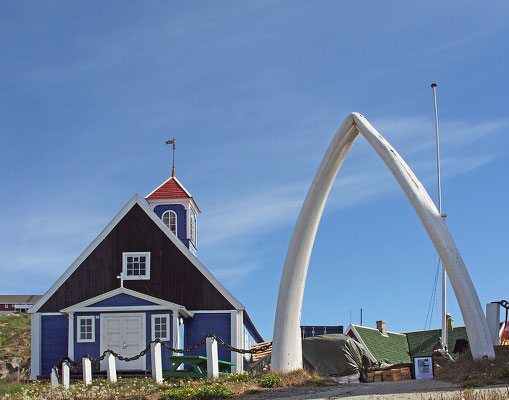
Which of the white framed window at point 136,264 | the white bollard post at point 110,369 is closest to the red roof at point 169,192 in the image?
the white framed window at point 136,264

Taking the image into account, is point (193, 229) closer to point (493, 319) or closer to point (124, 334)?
point (124, 334)

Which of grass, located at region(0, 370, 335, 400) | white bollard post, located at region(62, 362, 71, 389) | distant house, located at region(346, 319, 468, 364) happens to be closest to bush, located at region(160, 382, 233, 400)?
grass, located at region(0, 370, 335, 400)

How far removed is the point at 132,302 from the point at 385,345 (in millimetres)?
15684

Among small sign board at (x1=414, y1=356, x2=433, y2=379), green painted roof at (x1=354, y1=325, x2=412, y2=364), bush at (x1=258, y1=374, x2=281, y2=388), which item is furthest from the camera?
green painted roof at (x1=354, y1=325, x2=412, y2=364)

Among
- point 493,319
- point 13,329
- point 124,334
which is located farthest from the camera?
point 13,329

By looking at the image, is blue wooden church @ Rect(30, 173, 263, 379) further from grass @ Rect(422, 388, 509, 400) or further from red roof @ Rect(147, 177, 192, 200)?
grass @ Rect(422, 388, 509, 400)

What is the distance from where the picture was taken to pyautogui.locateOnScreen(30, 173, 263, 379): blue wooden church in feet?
96.9

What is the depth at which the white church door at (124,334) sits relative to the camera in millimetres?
29397

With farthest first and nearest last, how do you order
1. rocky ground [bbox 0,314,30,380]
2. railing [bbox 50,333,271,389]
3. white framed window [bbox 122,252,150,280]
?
rocky ground [bbox 0,314,30,380], white framed window [bbox 122,252,150,280], railing [bbox 50,333,271,389]

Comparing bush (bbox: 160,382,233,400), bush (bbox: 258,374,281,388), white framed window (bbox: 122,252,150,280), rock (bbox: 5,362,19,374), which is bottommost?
bush (bbox: 160,382,233,400)

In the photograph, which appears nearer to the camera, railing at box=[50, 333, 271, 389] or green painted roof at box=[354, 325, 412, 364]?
railing at box=[50, 333, 271, 389]

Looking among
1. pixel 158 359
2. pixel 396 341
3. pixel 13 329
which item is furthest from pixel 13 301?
pixel 158 359

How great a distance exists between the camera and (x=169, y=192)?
3600 cm

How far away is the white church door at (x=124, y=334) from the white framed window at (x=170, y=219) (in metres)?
6.88
